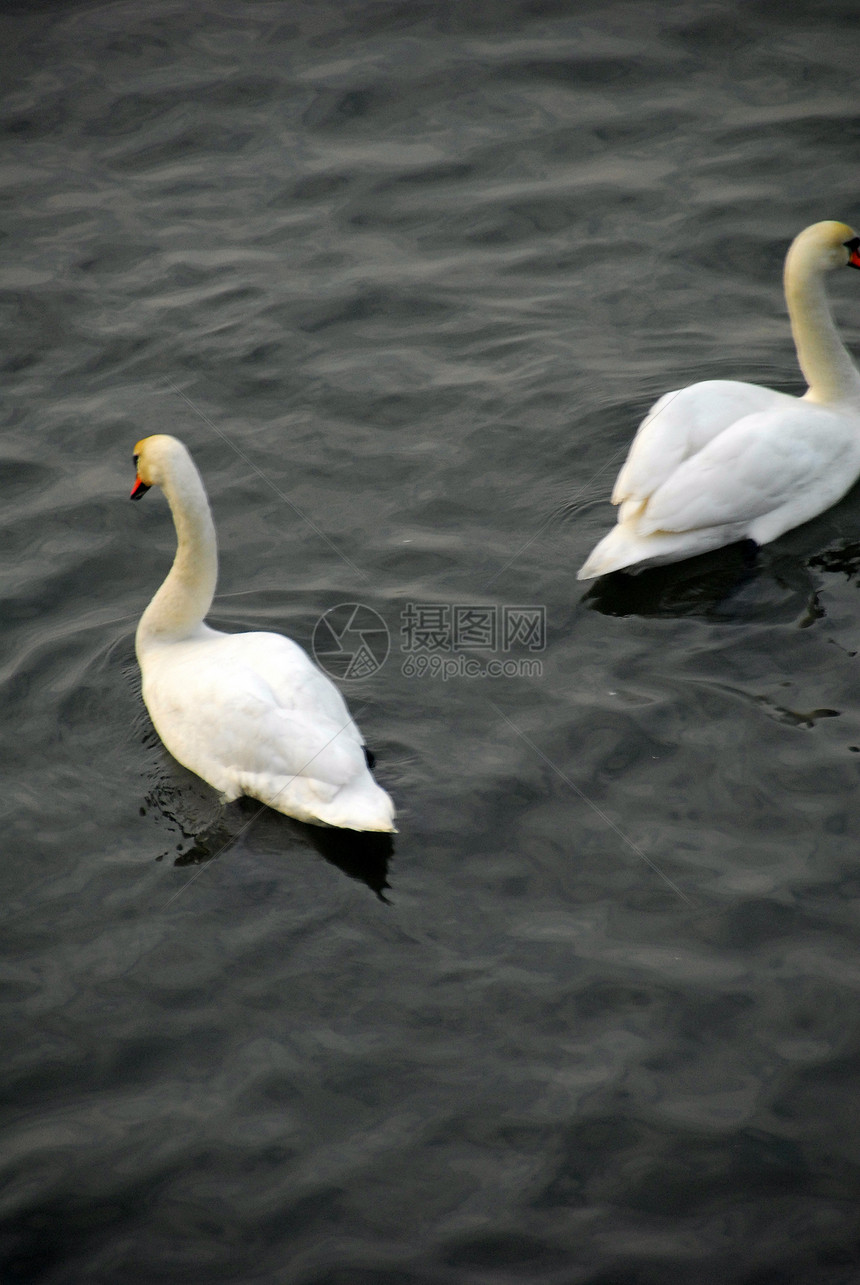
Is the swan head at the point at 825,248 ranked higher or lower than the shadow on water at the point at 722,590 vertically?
higher

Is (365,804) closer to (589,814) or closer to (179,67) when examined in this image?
(589,814)

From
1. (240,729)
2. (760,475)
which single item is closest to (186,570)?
(240,729)

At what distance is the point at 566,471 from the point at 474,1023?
14.0ft

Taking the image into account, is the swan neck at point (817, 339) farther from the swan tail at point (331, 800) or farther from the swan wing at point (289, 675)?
the swan tail at point (331, 800)

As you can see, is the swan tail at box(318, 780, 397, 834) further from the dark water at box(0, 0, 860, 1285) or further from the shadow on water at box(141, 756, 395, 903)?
the dark water at box(0, 0, 860, 1285)

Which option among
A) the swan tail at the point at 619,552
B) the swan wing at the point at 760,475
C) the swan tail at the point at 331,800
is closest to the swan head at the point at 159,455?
the swan tail at the point at 331,800

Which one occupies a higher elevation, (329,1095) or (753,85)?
(753,85)

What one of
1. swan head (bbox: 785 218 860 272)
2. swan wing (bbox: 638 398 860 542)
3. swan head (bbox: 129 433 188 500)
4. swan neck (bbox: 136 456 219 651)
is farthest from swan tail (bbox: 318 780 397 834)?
swan head (bbox: 785 218 860 272)

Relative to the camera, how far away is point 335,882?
5859 mm

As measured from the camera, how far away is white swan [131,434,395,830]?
19.3 ft

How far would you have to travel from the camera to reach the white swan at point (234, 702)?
5.88 metres

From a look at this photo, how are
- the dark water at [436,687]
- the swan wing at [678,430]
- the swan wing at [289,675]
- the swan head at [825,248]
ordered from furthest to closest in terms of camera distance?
the swan head at [825,248]
the swan wing at [678,430]
the swan wing at [289,675]
the dark water at [436,687]

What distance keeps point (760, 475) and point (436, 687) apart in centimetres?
222

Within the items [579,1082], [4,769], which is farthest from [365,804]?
[4,769]
